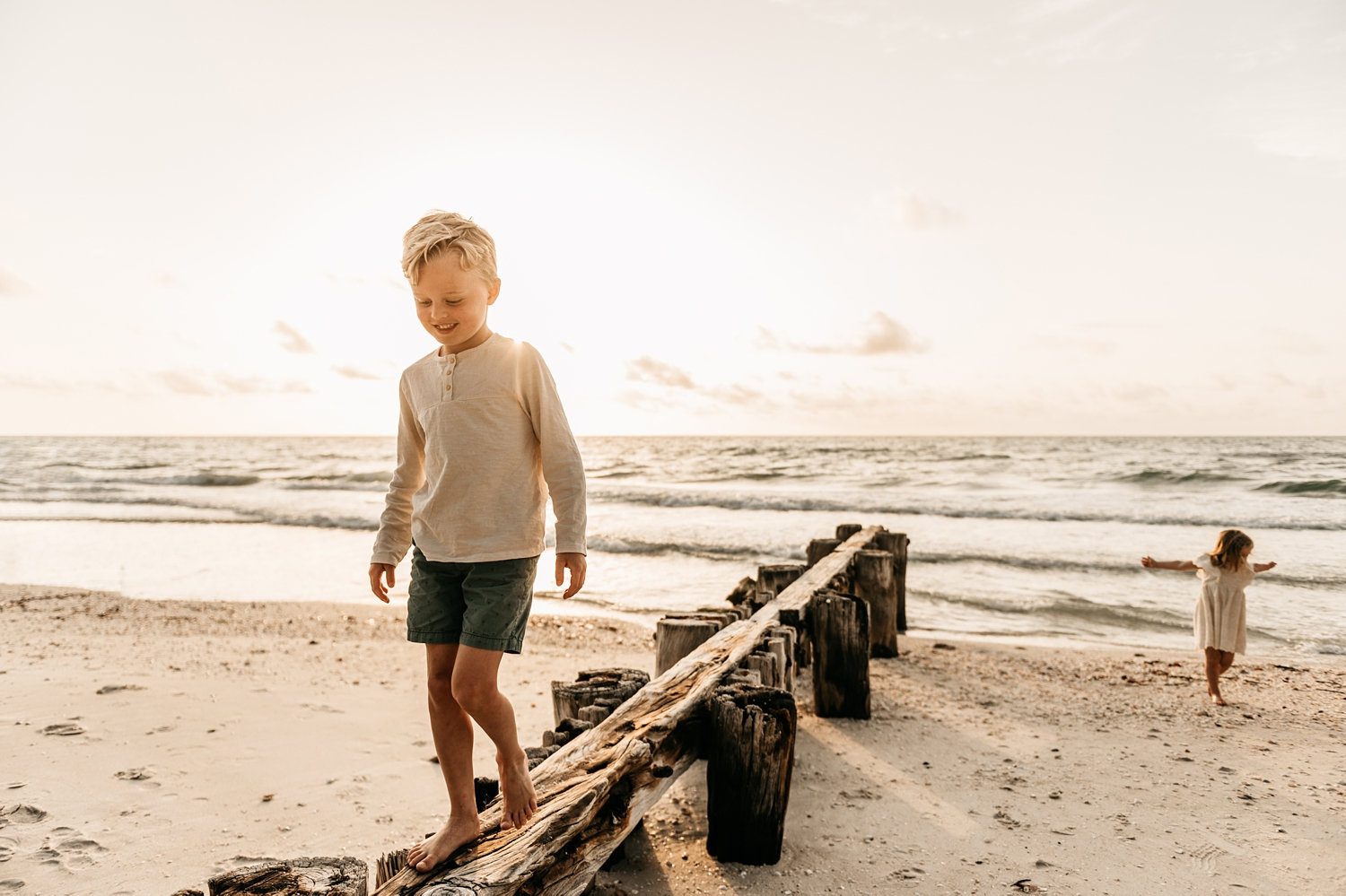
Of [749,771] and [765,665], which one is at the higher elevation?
[765,665]

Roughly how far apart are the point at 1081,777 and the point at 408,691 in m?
4.67

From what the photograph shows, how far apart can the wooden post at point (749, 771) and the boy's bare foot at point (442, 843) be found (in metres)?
1.21

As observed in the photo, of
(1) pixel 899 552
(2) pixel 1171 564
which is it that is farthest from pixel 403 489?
(1) pixel 899 552

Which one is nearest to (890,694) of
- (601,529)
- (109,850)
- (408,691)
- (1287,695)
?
(1287,695)

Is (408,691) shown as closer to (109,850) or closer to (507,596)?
(109,850)

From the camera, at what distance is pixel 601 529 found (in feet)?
53.2

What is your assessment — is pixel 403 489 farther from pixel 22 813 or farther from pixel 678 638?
pixel 22 813

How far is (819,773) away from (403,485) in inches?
120

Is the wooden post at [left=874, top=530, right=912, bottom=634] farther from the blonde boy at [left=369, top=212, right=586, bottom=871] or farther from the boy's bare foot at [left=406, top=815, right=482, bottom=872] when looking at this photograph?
the boy's bare foot at [left=406, top=815, right=482, bottom=872]

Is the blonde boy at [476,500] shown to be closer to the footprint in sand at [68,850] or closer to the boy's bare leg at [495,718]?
the boy's bare leg at [495,718]

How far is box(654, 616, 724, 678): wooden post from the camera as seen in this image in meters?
4.26

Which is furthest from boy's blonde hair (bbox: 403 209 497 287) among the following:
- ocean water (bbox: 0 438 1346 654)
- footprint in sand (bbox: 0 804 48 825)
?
ocean water (bbox: 0 438 1346 654)

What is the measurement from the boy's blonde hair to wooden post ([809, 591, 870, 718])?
3523 mm

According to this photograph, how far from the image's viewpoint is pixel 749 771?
10.3ft
